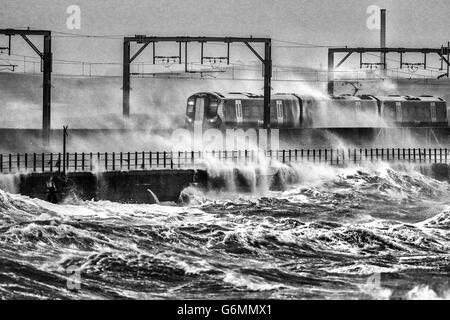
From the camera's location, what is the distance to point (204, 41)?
152 ft

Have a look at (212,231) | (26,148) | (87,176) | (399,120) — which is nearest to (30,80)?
(399,120)

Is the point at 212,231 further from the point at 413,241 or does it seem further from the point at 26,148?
the point at 26,148

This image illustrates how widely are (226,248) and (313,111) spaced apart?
2833cm

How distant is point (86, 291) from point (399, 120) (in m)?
39.5

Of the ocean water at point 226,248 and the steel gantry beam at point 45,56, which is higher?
the steel gantry beam at point 45,56

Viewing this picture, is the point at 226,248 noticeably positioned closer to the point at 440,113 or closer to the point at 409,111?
the point at 409,111

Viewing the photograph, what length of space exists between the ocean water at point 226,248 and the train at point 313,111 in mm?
7458

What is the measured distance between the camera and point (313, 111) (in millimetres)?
57625

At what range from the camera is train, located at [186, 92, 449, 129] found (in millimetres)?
52656

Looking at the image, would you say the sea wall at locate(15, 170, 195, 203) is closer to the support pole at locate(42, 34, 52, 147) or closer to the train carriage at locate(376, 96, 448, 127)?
the support pole at locate(42, 34, 52, 147)

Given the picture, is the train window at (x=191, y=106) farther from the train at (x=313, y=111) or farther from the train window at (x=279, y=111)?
the train window at (x=279, y=111)

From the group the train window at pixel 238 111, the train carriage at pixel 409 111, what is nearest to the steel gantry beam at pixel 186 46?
the train window at pixel 238 111

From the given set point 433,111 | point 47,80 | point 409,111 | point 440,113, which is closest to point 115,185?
point 47,80

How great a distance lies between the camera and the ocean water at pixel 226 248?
77.9ft
